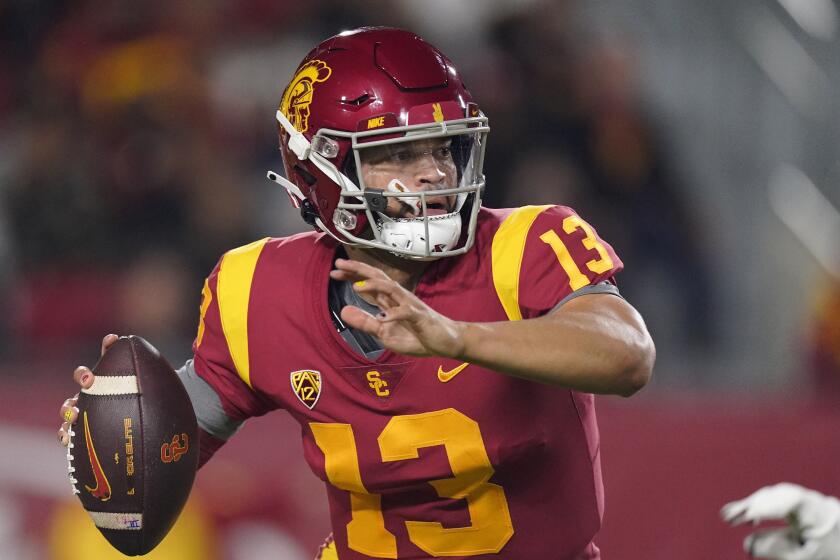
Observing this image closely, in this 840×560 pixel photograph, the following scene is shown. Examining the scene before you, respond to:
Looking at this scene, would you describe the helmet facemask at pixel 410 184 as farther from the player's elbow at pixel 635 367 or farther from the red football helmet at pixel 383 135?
→ the player's elbow at pixel 635 367

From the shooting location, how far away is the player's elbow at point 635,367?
6.43ft

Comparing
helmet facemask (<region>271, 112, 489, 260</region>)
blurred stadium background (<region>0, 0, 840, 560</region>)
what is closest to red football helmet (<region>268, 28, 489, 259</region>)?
helmet facemask (<region>271, 112, 489, 260</region>)

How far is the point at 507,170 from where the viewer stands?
194 inches

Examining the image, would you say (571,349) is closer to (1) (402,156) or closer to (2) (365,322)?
(2) (365,322)

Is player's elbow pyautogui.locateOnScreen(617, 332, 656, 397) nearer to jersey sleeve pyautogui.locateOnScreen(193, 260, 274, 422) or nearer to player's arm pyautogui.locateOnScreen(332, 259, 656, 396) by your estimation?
player's arm pyautogui.locateOnScreen(332, 259, 656, 396)

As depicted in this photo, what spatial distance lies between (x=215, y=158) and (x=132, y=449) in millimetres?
3160

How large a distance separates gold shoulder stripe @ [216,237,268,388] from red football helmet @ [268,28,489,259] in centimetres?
19

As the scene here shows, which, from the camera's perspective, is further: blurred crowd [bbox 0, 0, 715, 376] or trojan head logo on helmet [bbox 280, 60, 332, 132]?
blurred crowd [bbox 0, 0, 715, 376]

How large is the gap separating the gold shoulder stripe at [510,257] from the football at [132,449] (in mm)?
643

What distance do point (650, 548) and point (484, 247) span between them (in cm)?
179

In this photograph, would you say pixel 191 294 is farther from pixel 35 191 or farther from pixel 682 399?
pixel 682 399

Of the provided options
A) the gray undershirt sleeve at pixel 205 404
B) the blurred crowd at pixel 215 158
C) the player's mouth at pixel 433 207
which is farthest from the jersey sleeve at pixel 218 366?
the blurred crowd at pixel 215 158

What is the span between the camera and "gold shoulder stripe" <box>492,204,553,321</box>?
2.34m

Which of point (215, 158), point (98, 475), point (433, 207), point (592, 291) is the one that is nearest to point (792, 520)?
point (592, 291)
